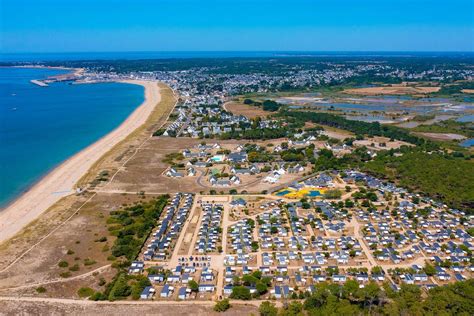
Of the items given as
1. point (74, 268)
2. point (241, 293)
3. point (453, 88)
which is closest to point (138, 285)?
point (74, 268)

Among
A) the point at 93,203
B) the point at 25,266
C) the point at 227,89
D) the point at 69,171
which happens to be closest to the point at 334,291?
the point at 25,266

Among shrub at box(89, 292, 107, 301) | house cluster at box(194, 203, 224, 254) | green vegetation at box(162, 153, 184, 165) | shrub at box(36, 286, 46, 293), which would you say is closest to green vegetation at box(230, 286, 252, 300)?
house cluster at box(194, 203, 224, 254)

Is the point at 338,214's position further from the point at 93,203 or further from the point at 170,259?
the point at 93,203

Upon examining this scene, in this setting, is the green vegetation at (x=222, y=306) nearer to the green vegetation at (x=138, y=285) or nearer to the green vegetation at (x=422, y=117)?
the green vegetation at (x=138, y=285)

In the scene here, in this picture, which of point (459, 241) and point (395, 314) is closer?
point (395, 314)

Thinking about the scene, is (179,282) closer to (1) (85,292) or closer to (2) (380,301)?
(1) (85,292)
